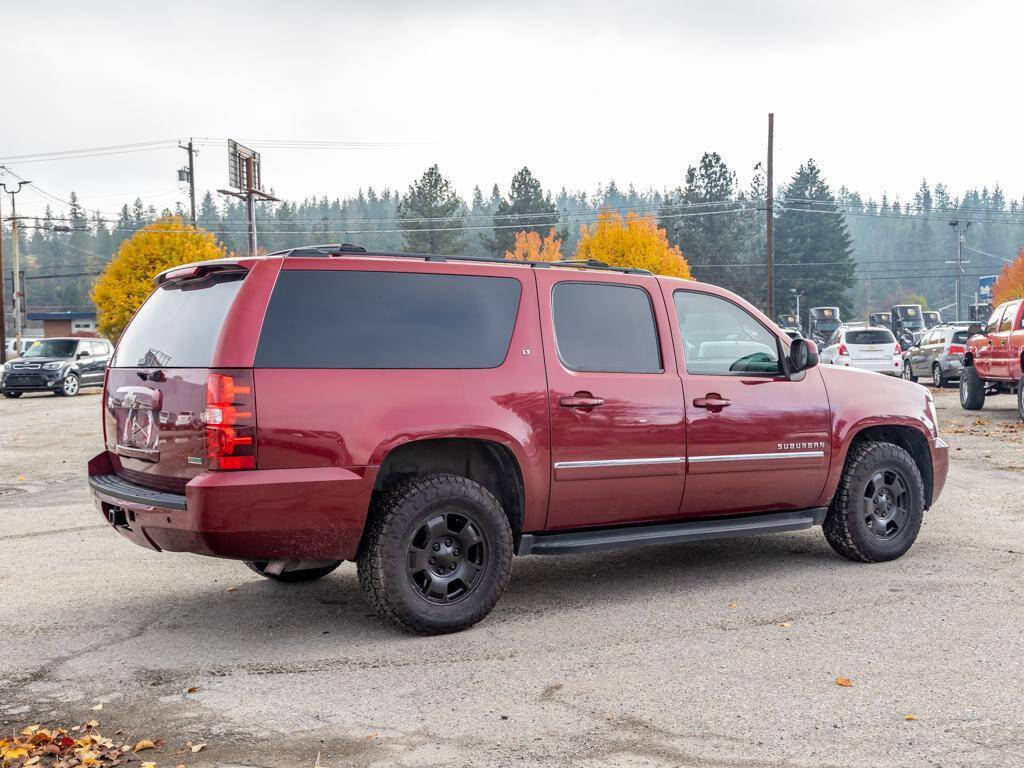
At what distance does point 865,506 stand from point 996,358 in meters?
12.7

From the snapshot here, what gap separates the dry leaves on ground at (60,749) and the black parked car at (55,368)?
28.0 metres

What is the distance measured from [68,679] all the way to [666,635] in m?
2.84

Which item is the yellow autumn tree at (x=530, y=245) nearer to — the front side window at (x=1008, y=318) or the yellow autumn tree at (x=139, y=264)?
the yellow autumn tree at (x=139, y=264)

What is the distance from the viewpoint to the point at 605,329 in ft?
19.3

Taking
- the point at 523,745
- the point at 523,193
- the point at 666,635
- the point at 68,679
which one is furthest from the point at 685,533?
the point at 523,193

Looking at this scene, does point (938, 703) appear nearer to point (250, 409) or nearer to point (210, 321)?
point (250, 409)

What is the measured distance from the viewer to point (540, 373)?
217 inches

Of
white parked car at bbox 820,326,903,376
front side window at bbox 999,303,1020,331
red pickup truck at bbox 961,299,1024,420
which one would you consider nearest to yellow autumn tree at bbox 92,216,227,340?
white parked car at bbox 820,326,903,376

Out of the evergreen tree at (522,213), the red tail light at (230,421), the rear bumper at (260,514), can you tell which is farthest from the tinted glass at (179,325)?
the evergreen tree at (522,213)

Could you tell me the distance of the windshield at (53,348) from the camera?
30.2 metres

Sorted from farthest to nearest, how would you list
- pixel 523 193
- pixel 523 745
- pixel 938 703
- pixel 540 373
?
pixel 523 193, pixel 540 373, pixel 938 703, pixel 523 745

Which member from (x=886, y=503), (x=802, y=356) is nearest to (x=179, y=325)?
(x=802, y=356)

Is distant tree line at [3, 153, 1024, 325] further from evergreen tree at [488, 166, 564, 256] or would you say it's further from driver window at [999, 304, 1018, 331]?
driver window at [999, 304, 1018, 331]

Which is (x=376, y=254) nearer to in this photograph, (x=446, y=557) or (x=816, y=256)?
(x=446, y=557)
